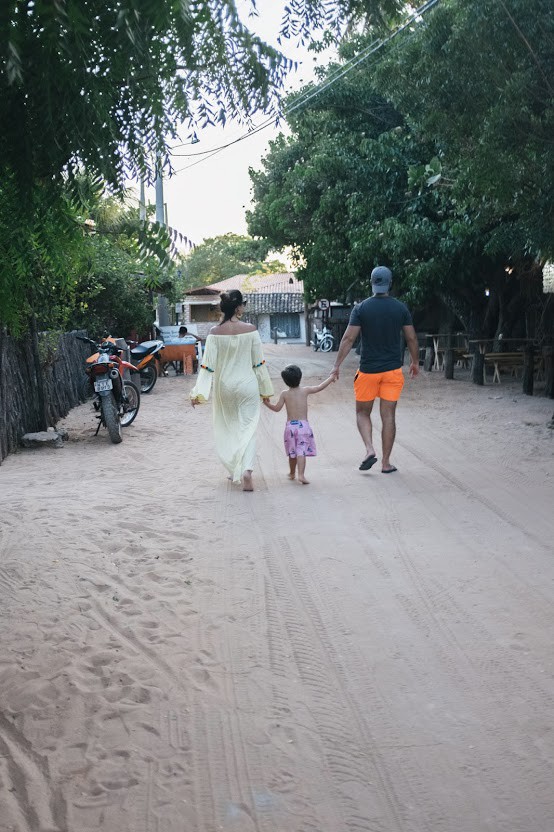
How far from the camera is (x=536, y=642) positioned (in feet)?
15.1

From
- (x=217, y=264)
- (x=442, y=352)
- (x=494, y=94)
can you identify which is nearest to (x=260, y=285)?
(x=217, y=264)

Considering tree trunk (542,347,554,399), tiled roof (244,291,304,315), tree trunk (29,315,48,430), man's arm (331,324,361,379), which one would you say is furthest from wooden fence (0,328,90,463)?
tiled roof (244,291,304,315)

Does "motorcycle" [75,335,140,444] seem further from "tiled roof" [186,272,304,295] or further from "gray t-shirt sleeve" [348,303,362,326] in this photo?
"tiled roof" [186,272,304,295]

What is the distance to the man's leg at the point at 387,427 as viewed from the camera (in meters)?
9.11

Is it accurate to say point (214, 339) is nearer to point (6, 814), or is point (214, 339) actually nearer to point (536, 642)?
point (536, 642)

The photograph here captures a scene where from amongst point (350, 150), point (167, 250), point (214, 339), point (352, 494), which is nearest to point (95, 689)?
point (167, 250)

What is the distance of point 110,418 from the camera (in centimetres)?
1202

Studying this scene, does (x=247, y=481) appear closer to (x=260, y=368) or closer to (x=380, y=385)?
(x=260, y=368)

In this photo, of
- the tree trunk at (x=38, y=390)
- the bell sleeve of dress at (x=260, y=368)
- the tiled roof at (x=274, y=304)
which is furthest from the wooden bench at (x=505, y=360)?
the tiled roof at (x=274, y=304)

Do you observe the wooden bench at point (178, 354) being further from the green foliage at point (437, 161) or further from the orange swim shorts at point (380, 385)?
the orange swim shorts at point (380, 385)

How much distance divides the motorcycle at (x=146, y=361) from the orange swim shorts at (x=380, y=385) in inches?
431

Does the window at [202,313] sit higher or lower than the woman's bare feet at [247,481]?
higher

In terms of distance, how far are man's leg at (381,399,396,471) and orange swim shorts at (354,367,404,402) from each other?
7 cm

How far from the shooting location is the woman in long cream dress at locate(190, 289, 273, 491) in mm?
8633
